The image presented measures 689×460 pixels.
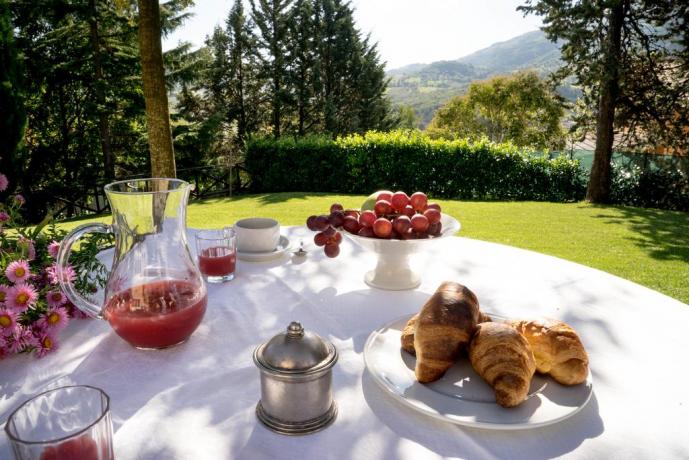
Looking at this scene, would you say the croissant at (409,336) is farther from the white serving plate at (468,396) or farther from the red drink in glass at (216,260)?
the red drink in glass at (216,260)

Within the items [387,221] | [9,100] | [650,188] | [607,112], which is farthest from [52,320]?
[650,188]

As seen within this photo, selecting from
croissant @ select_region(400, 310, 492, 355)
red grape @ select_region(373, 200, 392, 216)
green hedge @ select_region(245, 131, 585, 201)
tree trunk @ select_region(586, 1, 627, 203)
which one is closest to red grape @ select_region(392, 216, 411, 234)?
red grape @ select_region(373, 200, 392, 216)

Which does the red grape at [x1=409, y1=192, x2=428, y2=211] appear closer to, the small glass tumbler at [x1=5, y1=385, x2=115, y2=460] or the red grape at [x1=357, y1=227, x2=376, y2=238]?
the red grape at [x1=357, y1=227, x2=376, y2=238]

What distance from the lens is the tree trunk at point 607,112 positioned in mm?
9391

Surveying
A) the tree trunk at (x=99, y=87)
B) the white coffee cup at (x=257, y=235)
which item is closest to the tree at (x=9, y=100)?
the tree trunk at (x=99, y=87)

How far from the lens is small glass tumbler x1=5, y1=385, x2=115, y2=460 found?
610 mm

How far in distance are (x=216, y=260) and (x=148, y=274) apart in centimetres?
50

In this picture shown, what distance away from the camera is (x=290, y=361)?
79cm

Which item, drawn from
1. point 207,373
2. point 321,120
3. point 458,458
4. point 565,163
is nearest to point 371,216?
point 207,373

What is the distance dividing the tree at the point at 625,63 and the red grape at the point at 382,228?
9.96 meters

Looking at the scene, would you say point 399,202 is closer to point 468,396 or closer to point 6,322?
point 468,396

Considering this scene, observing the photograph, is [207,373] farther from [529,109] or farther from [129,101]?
[529,109]

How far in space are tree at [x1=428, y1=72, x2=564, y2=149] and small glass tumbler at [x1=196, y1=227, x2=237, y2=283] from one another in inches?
1086

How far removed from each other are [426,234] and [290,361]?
76 centimetres
